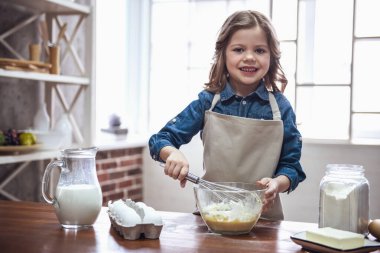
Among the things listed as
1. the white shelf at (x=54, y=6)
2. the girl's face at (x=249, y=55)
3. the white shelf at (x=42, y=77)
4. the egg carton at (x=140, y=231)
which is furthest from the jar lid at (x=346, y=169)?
the white shelf at (x=54, y=6)

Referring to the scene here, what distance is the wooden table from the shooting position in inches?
43.1

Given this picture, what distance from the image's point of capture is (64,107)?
2.83m

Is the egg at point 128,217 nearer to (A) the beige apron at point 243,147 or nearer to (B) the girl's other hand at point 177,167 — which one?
(B) the girl's other hand at point 177,167

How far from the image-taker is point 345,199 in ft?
3.89

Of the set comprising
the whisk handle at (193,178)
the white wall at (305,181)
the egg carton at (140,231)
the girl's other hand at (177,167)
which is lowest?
the white wall at (305,181)

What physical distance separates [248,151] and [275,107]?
18cm

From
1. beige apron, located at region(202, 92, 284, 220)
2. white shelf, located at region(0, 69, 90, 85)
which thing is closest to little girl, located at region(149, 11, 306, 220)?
beige apron, located at region(202, 92, 284, 220)

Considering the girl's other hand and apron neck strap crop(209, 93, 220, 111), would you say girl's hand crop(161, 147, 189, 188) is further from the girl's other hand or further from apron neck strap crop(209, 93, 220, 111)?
apron neck strap crop(209, 93, 220, 111)

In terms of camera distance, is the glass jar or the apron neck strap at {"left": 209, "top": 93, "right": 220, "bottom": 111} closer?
the glass jar

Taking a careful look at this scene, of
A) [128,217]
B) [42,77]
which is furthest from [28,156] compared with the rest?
[128,217]

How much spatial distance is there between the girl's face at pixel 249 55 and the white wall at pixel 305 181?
5.28ft

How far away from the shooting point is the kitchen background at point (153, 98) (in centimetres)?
320

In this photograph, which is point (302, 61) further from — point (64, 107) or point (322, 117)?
point (64, 107)

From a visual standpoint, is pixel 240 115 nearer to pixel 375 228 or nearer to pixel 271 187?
pixel 271 187
